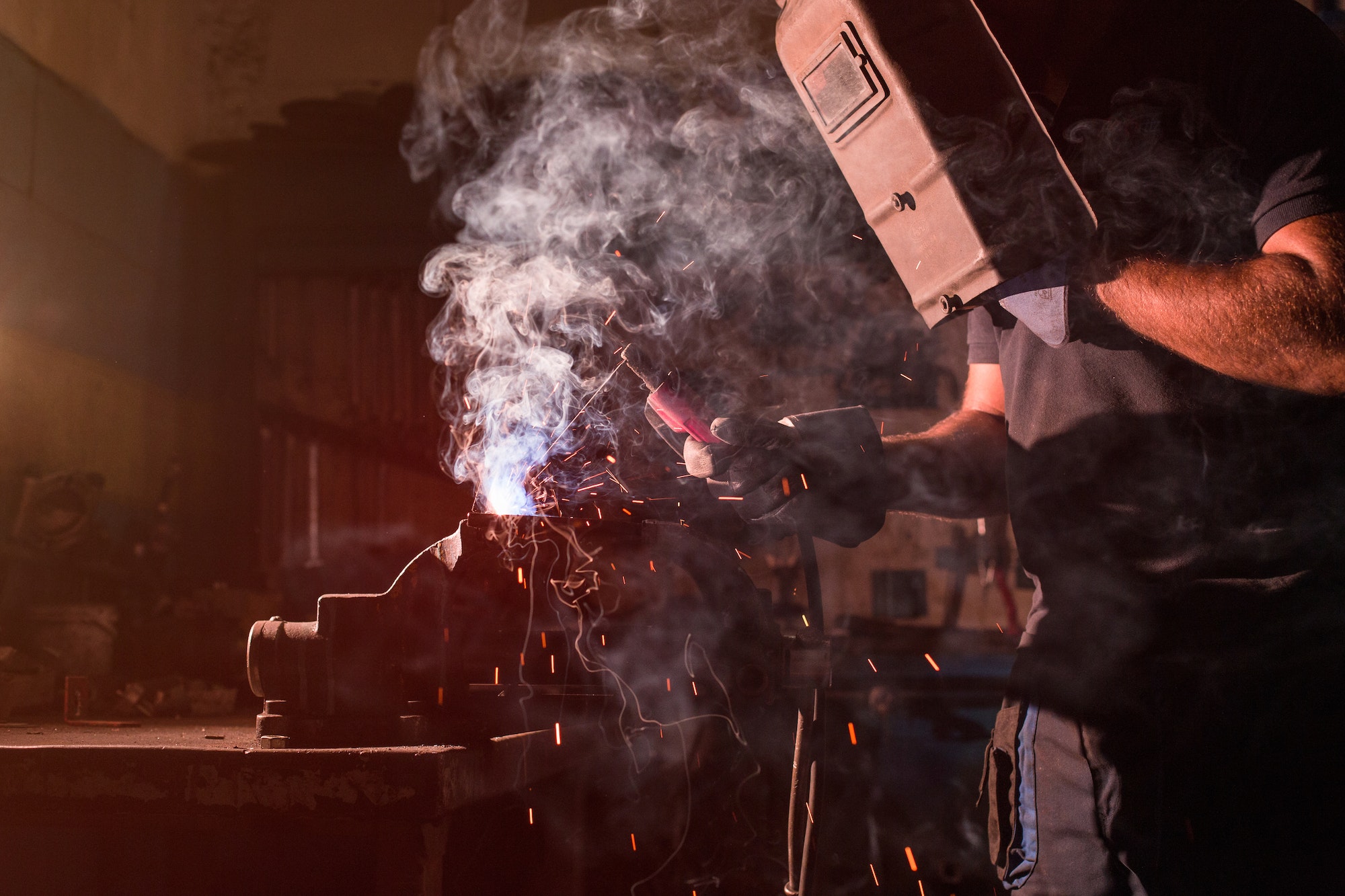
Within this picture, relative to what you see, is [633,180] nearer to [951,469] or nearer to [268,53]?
[268,53]

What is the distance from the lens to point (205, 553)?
5.18 metres

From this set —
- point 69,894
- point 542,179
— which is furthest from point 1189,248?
point 542,179

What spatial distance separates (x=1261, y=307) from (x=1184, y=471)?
0.27 meters

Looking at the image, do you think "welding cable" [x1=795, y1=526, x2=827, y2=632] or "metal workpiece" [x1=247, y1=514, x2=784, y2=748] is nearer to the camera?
"metal workpiece" [x1=247, y1=514, x2=784, y2=748]

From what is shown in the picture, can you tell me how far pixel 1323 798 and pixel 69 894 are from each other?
6.12ft

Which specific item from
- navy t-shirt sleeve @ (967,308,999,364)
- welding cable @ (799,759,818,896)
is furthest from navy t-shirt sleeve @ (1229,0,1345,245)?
welding cable @ (799,759,818,896)

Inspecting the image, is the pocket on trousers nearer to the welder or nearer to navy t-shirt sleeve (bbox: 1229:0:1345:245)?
the welder

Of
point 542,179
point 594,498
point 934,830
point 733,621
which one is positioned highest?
point 542,179

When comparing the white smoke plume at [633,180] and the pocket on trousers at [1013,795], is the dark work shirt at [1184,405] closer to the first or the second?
the pocket on trousers at [1013,795]

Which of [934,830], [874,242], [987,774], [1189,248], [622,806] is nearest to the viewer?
[1189,248]

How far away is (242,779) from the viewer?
4.08ft

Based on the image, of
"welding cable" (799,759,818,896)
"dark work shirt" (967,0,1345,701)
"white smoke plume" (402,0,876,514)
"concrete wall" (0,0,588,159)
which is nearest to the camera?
"dark work shirt" (967,0,1345,701)

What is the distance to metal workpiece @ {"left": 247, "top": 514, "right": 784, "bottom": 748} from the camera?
1.36m

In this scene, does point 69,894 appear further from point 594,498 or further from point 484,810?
point 594,498
